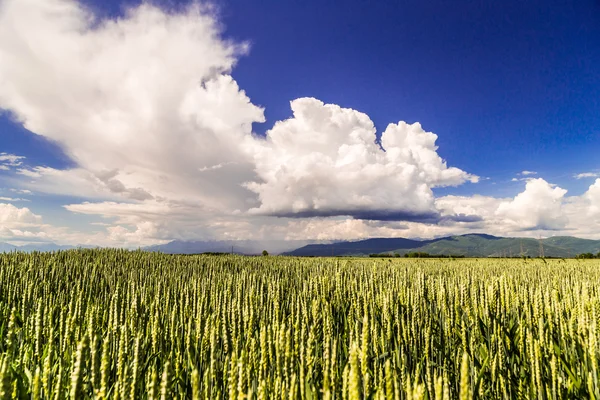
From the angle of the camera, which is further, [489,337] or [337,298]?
[337,298]

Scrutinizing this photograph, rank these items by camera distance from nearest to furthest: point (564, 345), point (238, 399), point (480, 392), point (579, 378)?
1. point (238, 399)
2. point (480, 392)
3. point (579, 378)
4. point (564, 345)

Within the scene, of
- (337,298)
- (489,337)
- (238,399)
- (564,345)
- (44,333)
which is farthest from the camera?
(337,298)

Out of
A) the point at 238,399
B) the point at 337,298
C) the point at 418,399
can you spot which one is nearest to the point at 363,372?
the point at 418,399

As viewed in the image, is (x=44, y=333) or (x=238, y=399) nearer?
(x=238, y=399)

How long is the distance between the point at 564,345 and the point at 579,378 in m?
0.62

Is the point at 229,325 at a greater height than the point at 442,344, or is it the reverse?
the point at 229,325

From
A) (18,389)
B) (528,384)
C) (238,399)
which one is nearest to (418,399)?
(238,399)

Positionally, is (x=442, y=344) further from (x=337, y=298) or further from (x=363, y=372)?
(x=363, y=372)

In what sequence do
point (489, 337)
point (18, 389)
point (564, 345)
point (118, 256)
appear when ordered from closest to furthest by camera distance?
point (18, 389) < point (564, 345) < point (489, 337) < point (118, 256)

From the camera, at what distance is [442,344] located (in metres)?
4.81

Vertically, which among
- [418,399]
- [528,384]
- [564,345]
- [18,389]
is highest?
[418,399]

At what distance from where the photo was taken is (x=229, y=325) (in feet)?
15.3

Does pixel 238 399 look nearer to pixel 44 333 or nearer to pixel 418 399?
pixel 418 399

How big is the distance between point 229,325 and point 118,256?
17352 mm
